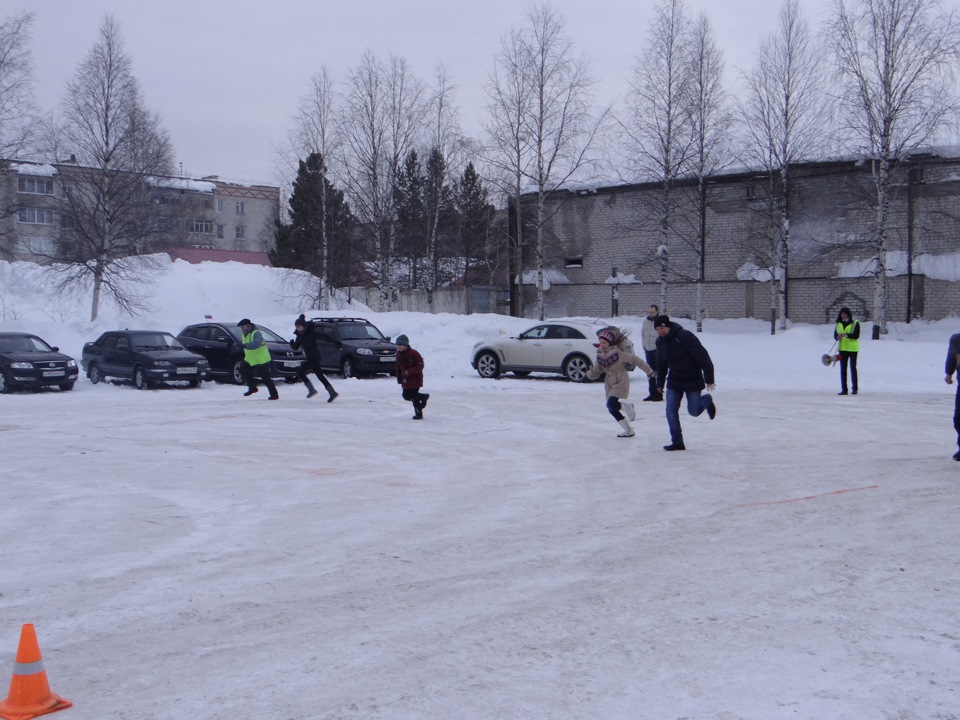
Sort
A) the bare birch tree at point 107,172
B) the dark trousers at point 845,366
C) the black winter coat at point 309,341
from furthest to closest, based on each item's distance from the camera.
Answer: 1. the bare birch tree at point 107,172
2. the dark trousers at point 845,366
3. the black winter coat at point 309,341

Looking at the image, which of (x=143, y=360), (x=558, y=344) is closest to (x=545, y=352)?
(x=558, y=344)

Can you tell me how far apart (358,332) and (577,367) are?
20.7ft

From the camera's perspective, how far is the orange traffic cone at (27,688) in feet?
12.8

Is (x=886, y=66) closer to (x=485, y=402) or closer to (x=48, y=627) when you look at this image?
(x=485, y=402)

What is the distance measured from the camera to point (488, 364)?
24016 millimetres

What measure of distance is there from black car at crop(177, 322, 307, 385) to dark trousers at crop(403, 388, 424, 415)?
314 inches

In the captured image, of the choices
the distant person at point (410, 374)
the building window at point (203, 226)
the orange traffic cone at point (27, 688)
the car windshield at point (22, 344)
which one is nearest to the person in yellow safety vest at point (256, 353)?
the distant person at point (410, 374)

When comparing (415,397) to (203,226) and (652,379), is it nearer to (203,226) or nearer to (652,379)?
(652,379)

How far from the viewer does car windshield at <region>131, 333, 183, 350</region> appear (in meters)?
22.3

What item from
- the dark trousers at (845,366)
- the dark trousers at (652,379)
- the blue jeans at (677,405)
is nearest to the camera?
the blue jeans at (677,405)

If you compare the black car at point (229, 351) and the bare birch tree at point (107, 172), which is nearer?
the black car at point (229, 351)

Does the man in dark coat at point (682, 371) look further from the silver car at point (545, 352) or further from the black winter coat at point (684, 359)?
the silver car at point (545, 352)

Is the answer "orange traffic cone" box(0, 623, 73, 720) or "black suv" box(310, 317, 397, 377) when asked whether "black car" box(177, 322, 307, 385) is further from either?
"orange traffic cone" box(0, 623, 73, 720)

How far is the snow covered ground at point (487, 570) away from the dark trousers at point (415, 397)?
1047 millimetres
